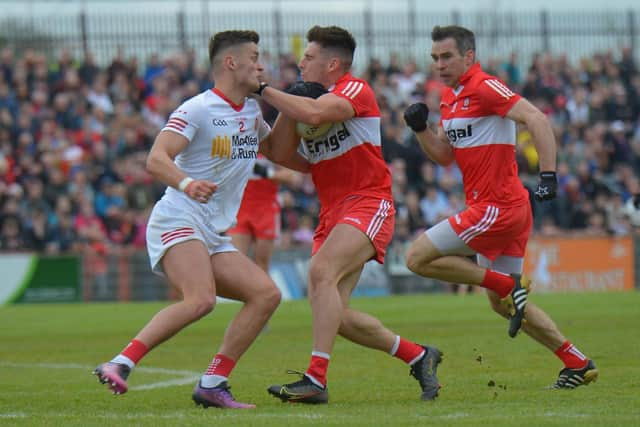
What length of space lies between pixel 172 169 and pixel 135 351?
116 centimetres

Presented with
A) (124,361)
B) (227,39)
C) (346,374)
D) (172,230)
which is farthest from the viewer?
(346,374)

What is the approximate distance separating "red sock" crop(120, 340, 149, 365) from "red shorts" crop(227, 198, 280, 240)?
23.6 feet

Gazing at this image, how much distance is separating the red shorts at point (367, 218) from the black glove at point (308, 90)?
0.76 meters

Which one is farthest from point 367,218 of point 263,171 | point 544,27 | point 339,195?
point 544,27

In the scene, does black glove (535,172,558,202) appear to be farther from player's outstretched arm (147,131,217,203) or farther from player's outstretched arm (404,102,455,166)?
player's outstretched arm (147,131,217,203)

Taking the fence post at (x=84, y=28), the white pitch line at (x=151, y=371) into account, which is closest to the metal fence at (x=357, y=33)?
the fence post at (x=84, y=28)

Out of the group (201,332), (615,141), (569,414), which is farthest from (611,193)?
(569,414)

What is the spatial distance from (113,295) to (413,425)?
55.2ft

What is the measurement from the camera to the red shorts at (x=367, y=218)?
334 inches

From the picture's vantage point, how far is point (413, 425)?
681cm

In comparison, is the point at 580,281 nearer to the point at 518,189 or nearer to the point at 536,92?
the point at 536,92

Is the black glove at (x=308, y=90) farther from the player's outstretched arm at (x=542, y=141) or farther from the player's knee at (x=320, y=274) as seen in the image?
the player's outstretched arm at (x=542, y=141)

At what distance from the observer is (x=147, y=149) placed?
24.9 meters

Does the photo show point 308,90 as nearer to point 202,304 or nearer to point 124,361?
point 202,304
